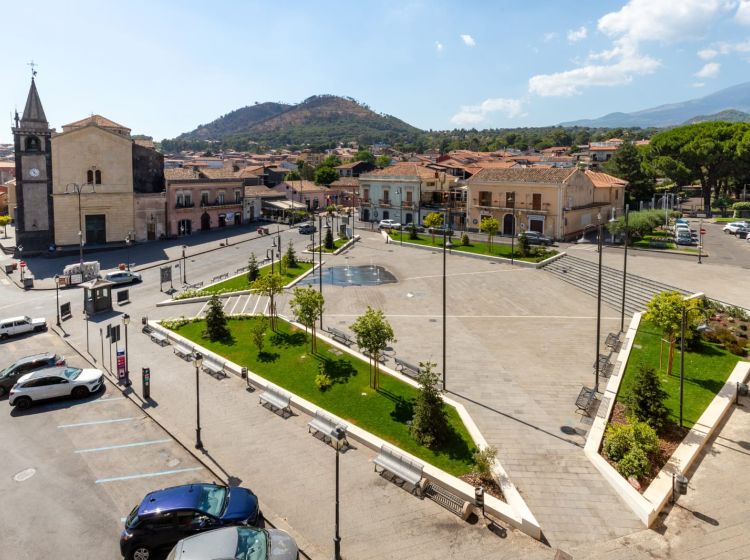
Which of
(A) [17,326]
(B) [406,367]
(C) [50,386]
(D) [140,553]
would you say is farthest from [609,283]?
(A) [17,326]

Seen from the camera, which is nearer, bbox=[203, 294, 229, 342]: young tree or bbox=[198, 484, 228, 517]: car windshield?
bbox=[198, 484, 228, 517]: car windshield

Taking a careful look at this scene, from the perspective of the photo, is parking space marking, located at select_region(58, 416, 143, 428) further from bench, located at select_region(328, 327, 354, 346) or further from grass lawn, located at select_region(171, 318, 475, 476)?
bench, located at select_region(328, 327, 354, 346)

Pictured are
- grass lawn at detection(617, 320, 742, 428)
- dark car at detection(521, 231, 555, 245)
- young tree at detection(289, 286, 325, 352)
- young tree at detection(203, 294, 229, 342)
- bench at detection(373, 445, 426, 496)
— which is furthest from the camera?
dark car at detection(521, 231, 555, 245)

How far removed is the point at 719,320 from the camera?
23906 mm

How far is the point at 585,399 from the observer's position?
667 inches

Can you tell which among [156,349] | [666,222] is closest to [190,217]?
[156,349]

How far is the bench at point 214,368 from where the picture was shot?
2053 centimetres

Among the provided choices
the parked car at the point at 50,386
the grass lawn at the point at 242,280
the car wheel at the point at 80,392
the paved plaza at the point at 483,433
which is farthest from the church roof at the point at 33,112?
the car wheel at the point at 80,392

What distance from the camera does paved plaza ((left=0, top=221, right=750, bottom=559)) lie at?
11.5m

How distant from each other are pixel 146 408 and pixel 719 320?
957 inches

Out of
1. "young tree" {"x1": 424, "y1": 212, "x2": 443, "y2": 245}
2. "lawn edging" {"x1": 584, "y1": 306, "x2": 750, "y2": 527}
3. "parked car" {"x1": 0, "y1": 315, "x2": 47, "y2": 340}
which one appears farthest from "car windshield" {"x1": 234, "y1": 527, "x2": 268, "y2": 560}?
"young tree" {"x1": 424, "y1": 212, "x2": 443, "y2": 245}

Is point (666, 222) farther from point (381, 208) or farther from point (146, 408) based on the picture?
point (146, 408)

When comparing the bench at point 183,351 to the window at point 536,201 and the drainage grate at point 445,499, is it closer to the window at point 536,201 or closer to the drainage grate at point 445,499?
the drainage grate at point 445,499

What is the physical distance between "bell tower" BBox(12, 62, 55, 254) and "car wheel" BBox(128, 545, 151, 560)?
1765 inches
